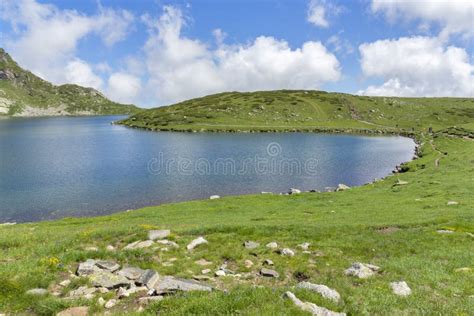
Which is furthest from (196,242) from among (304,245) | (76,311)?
(76,311)

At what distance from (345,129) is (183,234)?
175535 millimetres

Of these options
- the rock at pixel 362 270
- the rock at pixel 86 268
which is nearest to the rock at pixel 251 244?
the rock at pixel 362 270

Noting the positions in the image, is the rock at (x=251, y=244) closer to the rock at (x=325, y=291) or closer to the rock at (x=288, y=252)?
the rock at (x=288, y=252)

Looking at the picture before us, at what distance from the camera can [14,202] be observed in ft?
170

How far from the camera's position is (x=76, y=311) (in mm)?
11141

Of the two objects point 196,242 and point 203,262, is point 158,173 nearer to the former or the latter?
point 196,242

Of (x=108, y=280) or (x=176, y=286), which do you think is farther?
(x=108, y=280)

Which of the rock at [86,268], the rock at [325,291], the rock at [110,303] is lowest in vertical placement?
the rock at [86,268]

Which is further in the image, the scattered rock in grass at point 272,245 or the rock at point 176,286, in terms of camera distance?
the scattered rock in grass at point 272,245

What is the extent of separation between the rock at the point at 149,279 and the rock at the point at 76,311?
8.59 feet

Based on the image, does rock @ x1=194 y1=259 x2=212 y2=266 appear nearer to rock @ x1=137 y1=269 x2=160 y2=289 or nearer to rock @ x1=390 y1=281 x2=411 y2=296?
rock @ x1=137 y1=269 x2=160 y2=289

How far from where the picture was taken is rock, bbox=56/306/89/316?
36.0ft

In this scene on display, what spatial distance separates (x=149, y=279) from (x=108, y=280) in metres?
1.92

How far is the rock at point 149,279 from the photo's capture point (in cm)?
Answer: 1344
